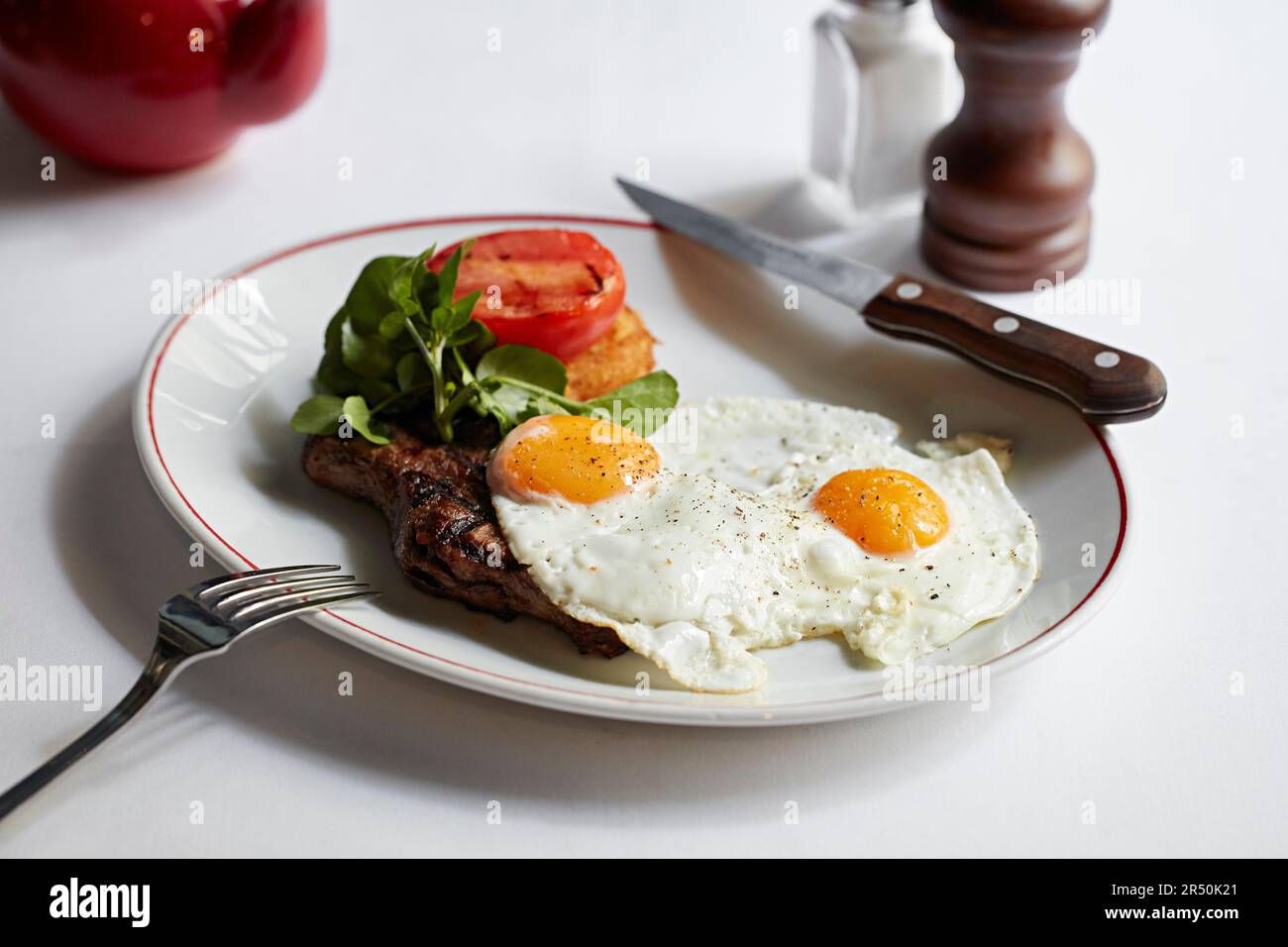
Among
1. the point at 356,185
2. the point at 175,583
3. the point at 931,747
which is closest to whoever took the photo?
the point at 931,747

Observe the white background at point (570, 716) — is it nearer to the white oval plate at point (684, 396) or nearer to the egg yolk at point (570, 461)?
the white oval plate at point (684, 396)

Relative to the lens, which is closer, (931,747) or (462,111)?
(931,747)

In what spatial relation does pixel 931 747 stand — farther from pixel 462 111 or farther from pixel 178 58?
pixel 462 111

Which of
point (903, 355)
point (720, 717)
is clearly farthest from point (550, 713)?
point (903, 355)

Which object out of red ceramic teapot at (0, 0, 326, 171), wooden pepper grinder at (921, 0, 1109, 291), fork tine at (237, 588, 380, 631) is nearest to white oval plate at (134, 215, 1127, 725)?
fork tine at (237, 588, 380, 631)

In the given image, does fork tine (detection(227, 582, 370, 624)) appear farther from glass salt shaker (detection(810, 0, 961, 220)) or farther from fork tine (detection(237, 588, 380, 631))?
glass salt shaker (detection(810, 0, 961, 220))

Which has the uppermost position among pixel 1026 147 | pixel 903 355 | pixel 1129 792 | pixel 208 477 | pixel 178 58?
pixel 178 58

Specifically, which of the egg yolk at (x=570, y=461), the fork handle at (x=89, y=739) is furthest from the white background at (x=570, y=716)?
the egg yolk at (x=570, y=461)
